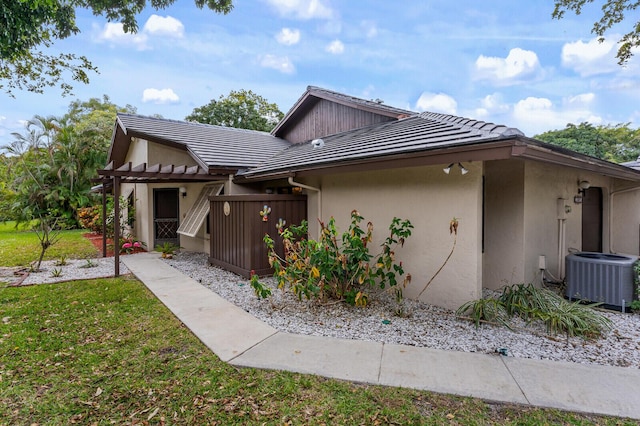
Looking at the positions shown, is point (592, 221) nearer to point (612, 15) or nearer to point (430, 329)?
point (612, 15)

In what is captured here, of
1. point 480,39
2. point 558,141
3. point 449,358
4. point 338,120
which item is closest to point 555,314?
point 449,358

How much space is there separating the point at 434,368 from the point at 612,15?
15.8 m

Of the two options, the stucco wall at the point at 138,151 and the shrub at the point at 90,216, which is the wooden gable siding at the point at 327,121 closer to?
the stucco wall at the point at 138,151

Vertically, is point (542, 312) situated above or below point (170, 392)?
above

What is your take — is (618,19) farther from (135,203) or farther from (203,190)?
(135,203)

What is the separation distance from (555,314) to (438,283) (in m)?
1.85

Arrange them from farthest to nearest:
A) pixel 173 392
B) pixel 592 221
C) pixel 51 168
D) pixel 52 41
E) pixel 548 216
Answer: pixel 51 168, pixel 52 41, pixel 592 221, pixel 548 216, pixel 173 392

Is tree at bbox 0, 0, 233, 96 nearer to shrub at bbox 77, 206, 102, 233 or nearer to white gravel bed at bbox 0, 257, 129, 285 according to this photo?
white gravel bed at bbox 0, 257, 129, 285

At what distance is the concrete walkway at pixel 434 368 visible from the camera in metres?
3.51

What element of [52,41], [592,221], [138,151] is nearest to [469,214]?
[592,221]

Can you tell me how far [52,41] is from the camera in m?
12.1

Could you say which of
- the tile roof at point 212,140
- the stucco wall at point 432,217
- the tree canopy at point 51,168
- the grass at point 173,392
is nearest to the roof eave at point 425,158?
the stucco wall at point 432,217

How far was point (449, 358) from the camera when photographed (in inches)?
172

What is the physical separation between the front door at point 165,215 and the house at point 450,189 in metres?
2.72
